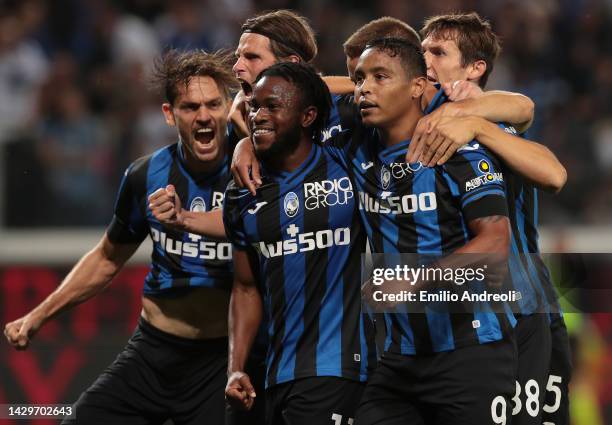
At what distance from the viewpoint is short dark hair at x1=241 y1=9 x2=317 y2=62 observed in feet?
15.6

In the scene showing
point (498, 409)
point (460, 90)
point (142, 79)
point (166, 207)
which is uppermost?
point (142, 79)

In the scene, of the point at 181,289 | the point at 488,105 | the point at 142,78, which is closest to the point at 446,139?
the point at 488,105

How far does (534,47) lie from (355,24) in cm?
169

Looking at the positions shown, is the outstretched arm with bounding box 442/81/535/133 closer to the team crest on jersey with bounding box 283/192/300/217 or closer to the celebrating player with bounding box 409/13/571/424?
the celebrating player with bounding box 409/13/571/424

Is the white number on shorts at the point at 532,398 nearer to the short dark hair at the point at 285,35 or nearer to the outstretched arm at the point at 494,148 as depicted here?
the outstretched arm at the point at 494,148

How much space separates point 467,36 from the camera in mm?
4637

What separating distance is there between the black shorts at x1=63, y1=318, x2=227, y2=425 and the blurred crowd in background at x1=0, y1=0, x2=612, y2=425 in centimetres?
384

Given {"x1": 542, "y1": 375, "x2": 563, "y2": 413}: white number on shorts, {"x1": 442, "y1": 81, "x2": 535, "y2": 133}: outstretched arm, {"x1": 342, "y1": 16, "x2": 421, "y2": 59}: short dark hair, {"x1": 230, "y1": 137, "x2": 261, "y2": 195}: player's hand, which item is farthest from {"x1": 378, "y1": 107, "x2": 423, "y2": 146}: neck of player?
{"x1": 542, "y1": 375, "x2": 563, "y2": 413}: white number on shorts

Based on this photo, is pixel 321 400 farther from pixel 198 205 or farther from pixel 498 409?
pixel 198 205

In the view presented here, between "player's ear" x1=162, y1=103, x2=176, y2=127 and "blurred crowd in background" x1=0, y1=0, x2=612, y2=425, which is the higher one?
"blurred crowd in background" x1=0, y1=0, x2=612, y2=425

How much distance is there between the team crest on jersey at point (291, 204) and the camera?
4129 mm

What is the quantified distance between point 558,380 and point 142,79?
518 cm

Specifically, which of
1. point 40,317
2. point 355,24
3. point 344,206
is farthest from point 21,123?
point 344,206

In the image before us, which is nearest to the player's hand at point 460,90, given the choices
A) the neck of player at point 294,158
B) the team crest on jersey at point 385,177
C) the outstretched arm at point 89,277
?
the team crest on jersey at point 385,177
